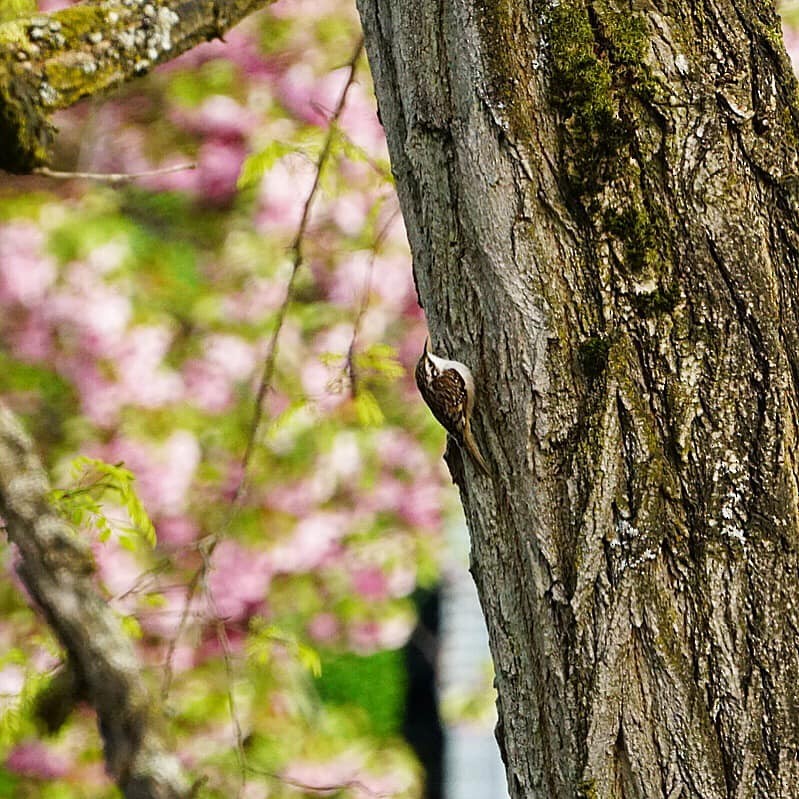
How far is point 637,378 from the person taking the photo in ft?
3.78

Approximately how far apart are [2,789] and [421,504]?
1813 mm

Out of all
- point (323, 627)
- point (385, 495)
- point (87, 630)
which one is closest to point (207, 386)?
point (385, 495)

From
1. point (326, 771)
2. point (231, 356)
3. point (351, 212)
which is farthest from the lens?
point (351, 212)

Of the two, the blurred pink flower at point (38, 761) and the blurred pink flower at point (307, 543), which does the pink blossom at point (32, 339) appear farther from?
the blurred pink flower at point (38, 761)

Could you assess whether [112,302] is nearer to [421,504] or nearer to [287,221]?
[287,221]

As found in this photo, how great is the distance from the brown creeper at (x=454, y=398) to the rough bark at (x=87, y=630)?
2.54 feet

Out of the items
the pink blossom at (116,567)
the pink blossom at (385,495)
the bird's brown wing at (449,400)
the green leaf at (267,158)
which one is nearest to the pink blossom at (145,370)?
the pink blossom at (116,567)

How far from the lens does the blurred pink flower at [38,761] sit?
13.0ft

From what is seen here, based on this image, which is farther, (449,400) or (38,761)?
(38,761)

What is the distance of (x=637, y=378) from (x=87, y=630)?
1.03m

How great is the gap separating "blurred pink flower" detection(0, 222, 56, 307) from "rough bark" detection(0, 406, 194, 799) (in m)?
2.18

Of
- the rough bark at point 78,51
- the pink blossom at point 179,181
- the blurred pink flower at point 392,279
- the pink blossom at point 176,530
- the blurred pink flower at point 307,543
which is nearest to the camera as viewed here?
the rough bark at point 78,51

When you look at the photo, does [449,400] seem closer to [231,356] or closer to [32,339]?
[231,356]

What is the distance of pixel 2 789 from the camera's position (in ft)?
14.0
